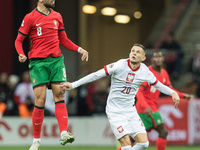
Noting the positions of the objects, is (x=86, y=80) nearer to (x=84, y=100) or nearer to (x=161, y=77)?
(x=161, y=77)

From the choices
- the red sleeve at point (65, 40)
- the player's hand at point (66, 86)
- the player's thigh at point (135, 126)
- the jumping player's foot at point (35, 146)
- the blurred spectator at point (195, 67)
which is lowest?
the blurred spectator at point (195, 67)

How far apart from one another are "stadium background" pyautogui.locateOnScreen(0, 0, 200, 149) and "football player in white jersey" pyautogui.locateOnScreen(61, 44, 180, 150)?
6.54 m

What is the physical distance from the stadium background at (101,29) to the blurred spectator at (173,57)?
0.71 ft

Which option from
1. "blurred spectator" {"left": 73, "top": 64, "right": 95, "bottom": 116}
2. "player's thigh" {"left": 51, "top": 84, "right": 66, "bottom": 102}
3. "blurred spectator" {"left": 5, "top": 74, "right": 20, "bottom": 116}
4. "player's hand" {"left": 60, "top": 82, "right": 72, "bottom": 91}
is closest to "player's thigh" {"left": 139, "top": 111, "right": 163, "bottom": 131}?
"player's thigh" {"left": 51, "top": 84, "right": 66, "bottom": 102}

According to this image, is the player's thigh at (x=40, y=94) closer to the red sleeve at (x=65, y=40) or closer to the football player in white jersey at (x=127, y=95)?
the red sleeve at (x=65, y=40)

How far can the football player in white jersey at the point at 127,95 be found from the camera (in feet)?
32.8

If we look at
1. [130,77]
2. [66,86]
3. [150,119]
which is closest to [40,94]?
[66,86]

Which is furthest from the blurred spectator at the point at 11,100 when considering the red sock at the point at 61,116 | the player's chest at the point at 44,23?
the player's chest at the point at 44,23

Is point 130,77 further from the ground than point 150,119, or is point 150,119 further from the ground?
point 130,77

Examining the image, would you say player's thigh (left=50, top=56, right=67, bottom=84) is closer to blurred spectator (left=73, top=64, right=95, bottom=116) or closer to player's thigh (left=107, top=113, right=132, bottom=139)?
player's thigh (left=107, top=113, right=132, bottom=139)

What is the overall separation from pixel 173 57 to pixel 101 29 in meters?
7.91

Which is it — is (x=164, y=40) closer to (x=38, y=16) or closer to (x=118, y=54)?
(x=118, y=54)

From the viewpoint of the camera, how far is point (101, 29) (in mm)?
25047

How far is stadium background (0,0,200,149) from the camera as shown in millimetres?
20797
